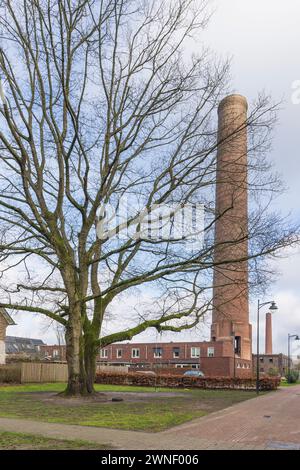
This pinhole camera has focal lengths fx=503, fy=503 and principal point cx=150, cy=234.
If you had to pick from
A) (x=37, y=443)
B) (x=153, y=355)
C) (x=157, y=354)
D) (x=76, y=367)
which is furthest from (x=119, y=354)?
(x=37, y=443)

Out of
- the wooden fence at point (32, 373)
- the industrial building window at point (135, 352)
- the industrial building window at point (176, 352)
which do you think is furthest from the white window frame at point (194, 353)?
the wooden fence at point (32, 373)

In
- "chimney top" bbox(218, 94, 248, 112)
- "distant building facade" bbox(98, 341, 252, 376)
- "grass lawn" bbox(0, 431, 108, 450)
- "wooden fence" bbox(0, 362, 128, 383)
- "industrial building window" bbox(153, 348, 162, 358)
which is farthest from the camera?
"industrial building window" bbox(153, 348, 162, 358)

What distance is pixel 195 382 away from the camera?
3712 cm

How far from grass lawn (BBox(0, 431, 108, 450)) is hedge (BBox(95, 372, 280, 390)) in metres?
26.2

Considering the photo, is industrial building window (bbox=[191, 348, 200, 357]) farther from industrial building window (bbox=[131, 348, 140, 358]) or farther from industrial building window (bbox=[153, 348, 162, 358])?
industrial building window (bbox=[131, 348, 140, 358])

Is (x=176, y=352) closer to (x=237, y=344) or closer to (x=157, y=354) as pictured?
(x=157, y=354)

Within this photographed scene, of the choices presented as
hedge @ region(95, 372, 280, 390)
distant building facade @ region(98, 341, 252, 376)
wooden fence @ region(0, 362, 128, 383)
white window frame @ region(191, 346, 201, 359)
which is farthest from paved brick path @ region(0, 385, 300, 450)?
white window frame @ region(191, 346, 201, 359)

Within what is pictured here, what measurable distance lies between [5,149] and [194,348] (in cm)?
6587

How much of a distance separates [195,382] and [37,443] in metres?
29.3

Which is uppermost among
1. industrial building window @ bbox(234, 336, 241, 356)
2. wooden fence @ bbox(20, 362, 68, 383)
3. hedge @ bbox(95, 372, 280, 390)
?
industrial building window @ bbox(234, 336, 241, 356)

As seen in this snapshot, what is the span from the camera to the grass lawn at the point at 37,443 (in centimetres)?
880

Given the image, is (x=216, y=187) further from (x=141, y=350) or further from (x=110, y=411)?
(x=141, y=350)

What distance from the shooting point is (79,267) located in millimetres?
21469

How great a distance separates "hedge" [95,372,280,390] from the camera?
3641 centimetres
